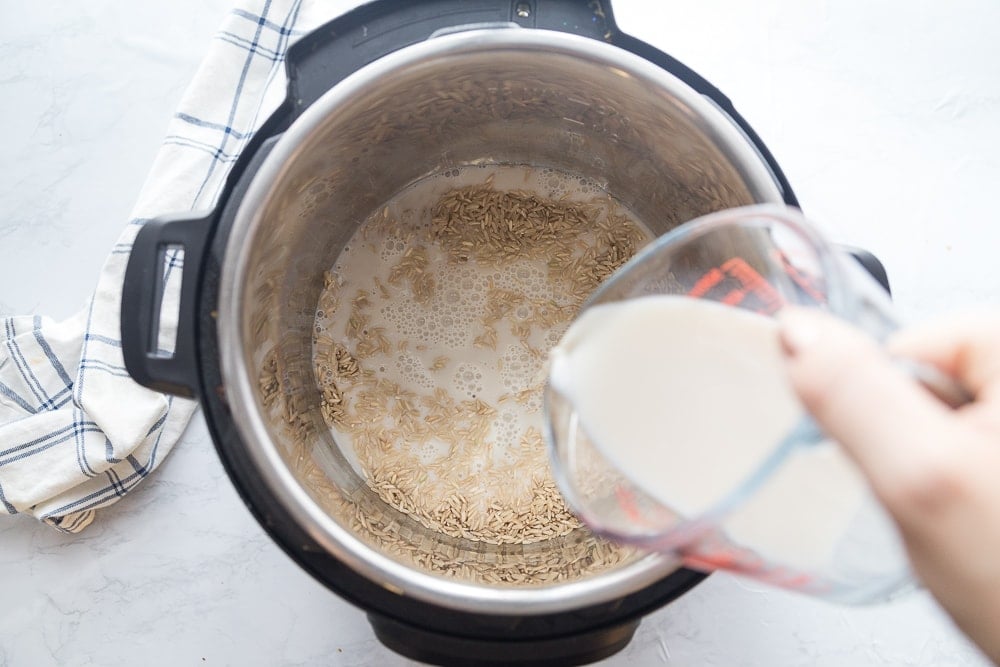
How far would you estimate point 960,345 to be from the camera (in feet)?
1.49

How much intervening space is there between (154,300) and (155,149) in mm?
420

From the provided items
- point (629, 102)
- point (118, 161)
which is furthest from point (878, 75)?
point (118, 161)

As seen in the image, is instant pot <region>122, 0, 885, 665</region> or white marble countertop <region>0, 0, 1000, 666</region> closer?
instant pot <region>122, 0, 885, 665</region>

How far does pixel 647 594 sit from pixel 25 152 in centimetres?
98

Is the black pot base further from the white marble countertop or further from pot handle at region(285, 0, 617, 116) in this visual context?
pot handle at region(285, 0, 617, 116)

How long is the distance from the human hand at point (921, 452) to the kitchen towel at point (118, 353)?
0.78 m

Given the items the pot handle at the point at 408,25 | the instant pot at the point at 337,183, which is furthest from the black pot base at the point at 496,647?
the pot handle at the point at 408,25

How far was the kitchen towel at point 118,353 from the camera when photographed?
0.93m

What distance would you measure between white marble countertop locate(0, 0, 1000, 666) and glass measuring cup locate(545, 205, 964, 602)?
473 millimetres

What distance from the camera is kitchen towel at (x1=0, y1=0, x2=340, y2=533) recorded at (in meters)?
0.93

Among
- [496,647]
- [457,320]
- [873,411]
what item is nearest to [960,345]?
[873,411]

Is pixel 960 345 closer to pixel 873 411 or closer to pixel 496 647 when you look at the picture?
pixel 873 411

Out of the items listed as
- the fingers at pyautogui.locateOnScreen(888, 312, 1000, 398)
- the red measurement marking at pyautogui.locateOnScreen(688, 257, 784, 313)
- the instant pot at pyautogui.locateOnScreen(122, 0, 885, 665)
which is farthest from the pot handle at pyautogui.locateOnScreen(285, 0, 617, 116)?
the fingers at pyautogui.locateOnScreen(888, 312, 1000, 398)

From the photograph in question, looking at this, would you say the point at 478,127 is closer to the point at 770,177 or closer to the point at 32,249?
the point at 770,177
